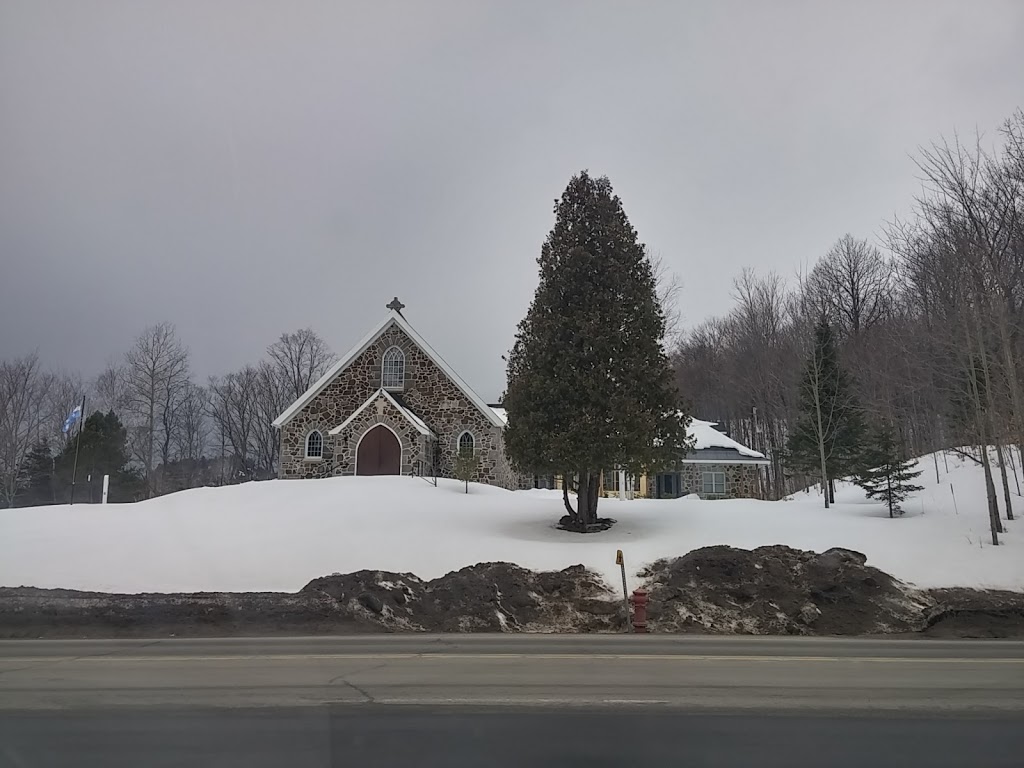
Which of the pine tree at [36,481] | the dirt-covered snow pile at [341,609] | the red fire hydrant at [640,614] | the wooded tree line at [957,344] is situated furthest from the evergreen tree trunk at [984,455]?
the pine tree at [36,481]

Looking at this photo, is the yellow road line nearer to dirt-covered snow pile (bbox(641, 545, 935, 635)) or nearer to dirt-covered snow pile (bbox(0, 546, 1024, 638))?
dirt-covered snow pile (bbox(0, 546, 1024, 638))

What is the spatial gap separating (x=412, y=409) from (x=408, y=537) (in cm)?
1399

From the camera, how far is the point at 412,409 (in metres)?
30.5

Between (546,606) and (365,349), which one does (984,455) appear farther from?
(365,349)

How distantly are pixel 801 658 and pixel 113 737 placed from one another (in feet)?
24.8

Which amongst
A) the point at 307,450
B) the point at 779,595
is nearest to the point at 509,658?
the point at 779,595

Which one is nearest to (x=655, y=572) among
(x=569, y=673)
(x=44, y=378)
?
(x=569, y=673)

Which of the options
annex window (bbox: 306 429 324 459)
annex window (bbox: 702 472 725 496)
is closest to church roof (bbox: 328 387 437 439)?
annex window (bbox: 306 429 324 459)

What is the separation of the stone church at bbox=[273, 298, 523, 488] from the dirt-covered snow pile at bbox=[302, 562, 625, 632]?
14792 millimetres

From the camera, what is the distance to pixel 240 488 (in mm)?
24016

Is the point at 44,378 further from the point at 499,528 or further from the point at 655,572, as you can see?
the point at 655,572

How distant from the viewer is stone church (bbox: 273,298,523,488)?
1179 inches

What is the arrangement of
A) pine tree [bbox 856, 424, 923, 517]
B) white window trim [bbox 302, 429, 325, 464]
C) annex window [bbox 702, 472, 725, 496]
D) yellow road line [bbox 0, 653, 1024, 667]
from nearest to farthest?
yellow road line [bbox 0, 653, 1024, 667]
pine tree [bbox 856, 424, 923, 517]
white window trim [bbox 302, 429, 325, 464]
annex window [bbox 702, 472, 725, 496]

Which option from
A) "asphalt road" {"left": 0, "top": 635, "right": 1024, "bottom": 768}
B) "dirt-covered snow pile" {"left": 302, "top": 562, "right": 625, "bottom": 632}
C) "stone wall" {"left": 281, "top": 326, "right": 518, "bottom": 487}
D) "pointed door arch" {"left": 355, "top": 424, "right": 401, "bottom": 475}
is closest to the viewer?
"asphalt road" {"left": 0, "top": 635, "right": 1024, "bottom": 768}
